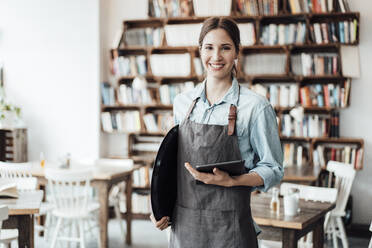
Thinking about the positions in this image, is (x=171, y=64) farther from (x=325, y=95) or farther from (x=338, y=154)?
(x=338, y=154)

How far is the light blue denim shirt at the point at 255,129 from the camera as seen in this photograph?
5.67 feet

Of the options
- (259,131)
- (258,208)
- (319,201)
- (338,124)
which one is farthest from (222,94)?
(338,124)

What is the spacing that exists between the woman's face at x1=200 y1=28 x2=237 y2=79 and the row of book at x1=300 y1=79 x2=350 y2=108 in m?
4.33

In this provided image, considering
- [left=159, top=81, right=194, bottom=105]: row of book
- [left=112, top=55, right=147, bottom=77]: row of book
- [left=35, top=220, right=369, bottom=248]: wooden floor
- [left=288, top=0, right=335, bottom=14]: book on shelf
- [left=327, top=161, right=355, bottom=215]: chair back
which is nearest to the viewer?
[left=327, top=161, right=355, bottom=215]: chair back

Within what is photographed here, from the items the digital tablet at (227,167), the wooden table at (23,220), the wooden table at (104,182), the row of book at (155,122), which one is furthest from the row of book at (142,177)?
the digital tablet at (227,167)

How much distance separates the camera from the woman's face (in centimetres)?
176

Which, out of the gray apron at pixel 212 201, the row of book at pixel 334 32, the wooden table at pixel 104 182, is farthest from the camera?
the row of book at pixel 334 32

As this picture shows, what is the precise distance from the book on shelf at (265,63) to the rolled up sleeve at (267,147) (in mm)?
4366

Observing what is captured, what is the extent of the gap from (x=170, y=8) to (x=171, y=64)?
0.75m

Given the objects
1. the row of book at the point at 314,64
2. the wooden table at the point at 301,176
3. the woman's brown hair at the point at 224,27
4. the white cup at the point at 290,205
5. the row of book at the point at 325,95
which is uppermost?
the row of book at the point at 314,64

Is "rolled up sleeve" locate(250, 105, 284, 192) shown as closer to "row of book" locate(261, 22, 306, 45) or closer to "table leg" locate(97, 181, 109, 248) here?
"table leg" locate(97, 181, 109, 248)

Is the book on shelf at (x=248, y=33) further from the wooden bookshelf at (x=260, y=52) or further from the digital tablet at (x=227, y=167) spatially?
the digital tablet at (x=227, y=167)

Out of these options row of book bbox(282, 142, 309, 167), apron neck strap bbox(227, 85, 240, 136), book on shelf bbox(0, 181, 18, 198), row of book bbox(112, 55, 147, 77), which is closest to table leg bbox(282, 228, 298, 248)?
apron neck strap bbox(227, 85, 240, 136)

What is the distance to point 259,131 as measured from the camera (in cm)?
173
